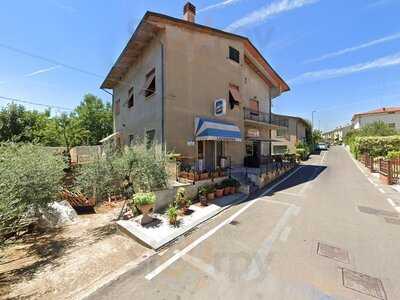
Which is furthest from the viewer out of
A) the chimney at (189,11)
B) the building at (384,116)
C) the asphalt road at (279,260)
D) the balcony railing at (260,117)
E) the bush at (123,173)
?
the building at (384,116)

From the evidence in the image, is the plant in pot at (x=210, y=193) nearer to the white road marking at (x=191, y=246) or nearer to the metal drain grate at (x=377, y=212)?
the white road marking at (x=191, y=246)

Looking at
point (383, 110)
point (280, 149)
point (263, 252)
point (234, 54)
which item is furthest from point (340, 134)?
point (263, 252)

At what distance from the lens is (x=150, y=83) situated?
44.4 ft

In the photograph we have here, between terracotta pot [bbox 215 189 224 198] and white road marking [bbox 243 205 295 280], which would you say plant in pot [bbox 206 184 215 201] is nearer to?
terracotta pot [bbox 215 189 224 198]

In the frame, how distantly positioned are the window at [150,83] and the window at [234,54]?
6.44 meters

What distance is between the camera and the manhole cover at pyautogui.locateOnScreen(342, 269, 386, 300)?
3812 millimetres

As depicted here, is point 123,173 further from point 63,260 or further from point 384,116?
point 384,116

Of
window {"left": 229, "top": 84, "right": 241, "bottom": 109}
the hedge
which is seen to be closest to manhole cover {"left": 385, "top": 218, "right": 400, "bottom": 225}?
window {"left": 229, "top": 84, "right": 241, "bottom": 109}

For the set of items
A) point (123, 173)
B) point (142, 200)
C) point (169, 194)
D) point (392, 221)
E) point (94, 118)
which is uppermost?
point (94, 118)

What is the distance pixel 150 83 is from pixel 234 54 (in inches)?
291

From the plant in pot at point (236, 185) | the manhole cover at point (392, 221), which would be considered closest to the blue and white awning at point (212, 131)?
the plant in pot at point (236, 185)

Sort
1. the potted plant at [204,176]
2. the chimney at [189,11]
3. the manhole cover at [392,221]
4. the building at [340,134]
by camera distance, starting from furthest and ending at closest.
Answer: the building at [340,134], the chimney at [189,11], the potted plant at [204,176], the manhole cover at [392,221]

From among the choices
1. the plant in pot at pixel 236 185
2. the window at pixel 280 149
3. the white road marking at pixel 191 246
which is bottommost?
the white road marking at pixel 191 246

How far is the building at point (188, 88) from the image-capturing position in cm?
1213
